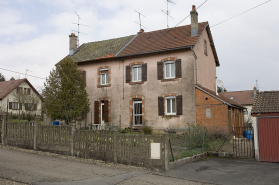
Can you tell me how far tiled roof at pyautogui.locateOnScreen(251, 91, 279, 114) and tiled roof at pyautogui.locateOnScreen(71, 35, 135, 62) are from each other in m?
12.7

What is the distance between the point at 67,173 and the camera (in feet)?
28.3

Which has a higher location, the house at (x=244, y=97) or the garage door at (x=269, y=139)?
the house at (x=244, y=97)

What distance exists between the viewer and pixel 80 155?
11.1 metres

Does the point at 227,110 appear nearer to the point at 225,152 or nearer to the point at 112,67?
the point at 225,152

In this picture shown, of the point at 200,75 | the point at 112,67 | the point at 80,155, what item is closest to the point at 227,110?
the point at 200,75

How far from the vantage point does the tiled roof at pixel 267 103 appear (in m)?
11.7

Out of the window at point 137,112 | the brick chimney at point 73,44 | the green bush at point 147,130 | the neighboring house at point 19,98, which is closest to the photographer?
the green bush at point 147,130

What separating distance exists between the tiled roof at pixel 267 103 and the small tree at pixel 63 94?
41.3ft

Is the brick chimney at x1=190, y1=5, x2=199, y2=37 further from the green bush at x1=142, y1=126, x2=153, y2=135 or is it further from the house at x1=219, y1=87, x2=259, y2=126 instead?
the house at x1=219, y1=87, x2=259, y2=126

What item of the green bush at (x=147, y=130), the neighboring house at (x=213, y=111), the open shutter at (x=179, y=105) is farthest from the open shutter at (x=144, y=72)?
the neighboring house at (x=213, y=111)

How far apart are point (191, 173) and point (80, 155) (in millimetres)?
4387

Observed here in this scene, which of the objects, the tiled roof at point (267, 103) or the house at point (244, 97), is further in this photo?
the house at point (244, 97)

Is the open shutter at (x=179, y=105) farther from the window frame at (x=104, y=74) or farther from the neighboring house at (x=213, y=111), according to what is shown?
the window frame at (x=104, y=74)

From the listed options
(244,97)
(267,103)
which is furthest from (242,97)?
(267,103)
